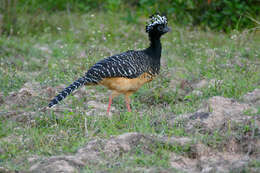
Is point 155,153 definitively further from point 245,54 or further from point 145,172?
point 245,54

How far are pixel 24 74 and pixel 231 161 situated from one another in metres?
4.51

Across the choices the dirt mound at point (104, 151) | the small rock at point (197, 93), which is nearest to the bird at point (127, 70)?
the small rock at point (197, 93)

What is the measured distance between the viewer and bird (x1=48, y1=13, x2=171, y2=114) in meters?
5.64

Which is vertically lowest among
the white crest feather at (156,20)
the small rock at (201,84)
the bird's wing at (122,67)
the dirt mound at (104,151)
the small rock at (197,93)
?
the dirt mound at (104,151)

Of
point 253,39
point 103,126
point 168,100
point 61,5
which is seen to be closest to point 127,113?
point 103,126

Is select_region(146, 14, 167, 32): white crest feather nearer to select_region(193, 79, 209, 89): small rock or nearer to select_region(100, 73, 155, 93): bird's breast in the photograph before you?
select_region(100, 73, 155, 93): bird's breast

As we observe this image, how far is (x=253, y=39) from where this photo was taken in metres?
9.10

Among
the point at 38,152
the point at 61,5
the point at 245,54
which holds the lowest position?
the point at 38,152

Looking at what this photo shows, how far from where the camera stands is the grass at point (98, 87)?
16.0 ft

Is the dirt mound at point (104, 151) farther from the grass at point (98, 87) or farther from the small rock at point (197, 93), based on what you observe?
the small rock at point (197, 93)

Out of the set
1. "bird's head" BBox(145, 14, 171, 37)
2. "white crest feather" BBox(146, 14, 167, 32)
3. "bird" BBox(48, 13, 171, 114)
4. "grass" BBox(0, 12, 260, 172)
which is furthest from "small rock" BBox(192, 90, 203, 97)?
"white crest feather" BBox(146, 14, 167, 32)

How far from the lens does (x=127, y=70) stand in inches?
229

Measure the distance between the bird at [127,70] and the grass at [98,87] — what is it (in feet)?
1.09

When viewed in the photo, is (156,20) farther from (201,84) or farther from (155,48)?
(201,84)
